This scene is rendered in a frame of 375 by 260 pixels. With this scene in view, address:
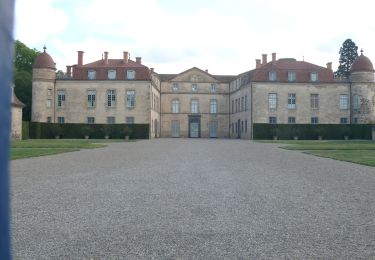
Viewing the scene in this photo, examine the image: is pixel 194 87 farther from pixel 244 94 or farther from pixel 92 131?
pixel 92 131

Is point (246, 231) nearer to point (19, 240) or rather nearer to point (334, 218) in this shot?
point (334, 218)

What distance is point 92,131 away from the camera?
4578cm

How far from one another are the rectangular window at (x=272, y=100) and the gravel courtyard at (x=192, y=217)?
131 ft

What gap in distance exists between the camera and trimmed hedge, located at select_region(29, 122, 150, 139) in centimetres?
4538

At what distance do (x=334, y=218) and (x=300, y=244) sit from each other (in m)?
1.57

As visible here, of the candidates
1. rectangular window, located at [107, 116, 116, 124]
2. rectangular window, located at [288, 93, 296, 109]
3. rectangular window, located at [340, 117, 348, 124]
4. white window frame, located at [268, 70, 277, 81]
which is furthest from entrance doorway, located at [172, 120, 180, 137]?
rectangular window, located at [340, 117, 348, 124]

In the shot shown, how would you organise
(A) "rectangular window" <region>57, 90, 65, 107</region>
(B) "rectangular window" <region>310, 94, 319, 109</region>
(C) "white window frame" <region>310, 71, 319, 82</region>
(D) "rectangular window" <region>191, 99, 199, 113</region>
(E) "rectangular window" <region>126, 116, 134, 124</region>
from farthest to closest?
1. (D) "rectangular window" <region>191, 99, 199, 113</region>
2. (E) "rectangular window" <region>126, 116, 134, 124</region>
3. (A) "rectangular window" <region>57, 90, 65, 107</region>
4. (C) "white window frame" <region>310, 71, 319, 82</region>
5. (B) "rectangular window" <region>310, 94, 319, 109</region>

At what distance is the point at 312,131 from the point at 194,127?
20458mm

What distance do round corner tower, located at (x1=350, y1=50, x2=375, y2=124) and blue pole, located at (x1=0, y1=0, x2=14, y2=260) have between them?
52746mm

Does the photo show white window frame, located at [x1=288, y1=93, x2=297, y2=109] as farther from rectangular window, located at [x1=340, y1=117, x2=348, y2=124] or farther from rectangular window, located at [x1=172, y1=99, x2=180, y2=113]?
rectangular window, located at [x1=172, y1=99, x2=180, y2=113]

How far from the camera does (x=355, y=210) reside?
6.22 m

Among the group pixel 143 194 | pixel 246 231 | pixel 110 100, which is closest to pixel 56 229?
pixel 246 231

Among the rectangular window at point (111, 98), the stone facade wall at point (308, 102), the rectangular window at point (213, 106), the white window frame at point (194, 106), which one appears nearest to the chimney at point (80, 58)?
the rectangular window at point (111, 98)

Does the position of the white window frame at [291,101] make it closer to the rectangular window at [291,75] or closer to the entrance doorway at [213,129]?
the rectangular window at [291,75]
